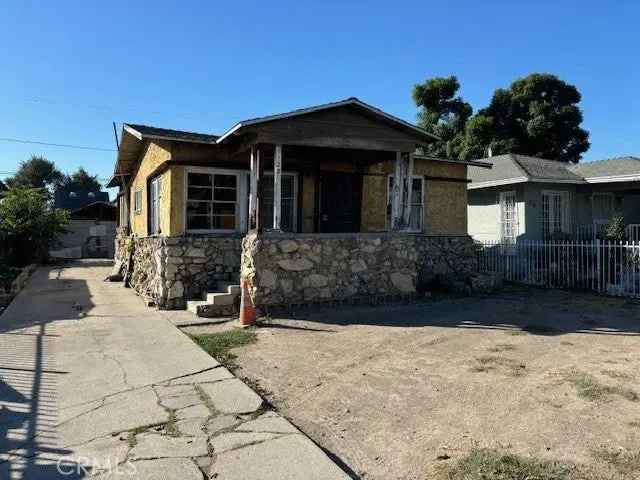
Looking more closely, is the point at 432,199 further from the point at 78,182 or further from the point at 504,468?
the point at 78,182

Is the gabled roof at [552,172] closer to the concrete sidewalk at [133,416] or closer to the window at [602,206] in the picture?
the window at [602,206]

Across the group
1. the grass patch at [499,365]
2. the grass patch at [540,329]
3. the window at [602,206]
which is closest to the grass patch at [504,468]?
the grass patch at [499,365]

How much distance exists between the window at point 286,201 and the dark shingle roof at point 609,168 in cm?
1125

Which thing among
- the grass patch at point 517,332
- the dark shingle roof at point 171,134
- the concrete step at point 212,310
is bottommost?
the grass patch at point 517,332

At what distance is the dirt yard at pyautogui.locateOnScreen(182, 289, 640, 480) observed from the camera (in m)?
3.84

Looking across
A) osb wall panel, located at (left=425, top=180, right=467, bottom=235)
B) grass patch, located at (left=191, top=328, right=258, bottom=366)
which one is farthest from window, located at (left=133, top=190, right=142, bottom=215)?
osb wall panel, located at (left=425, top=180, right=467, bottom=235)

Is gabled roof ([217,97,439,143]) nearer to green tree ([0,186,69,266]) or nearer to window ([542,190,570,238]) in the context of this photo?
window ([542,190,570,238])

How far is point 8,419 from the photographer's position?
14.5ft

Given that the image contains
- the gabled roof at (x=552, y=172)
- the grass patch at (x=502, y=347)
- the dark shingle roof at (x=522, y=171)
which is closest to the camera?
the grass patch at (x=502, y=347)

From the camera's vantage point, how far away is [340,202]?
502 inches

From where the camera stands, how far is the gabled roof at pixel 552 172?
16.0 meters

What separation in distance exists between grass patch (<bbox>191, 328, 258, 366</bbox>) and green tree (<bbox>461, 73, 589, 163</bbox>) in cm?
2432

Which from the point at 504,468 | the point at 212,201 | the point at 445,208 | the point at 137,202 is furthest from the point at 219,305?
the point at 137,202

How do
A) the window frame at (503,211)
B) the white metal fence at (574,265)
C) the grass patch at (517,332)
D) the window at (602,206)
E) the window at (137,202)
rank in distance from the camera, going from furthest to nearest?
the window at (602,206) → the window frame at (503,211) → the window at (137,202) → the white metal fence at (574,265) → the grass patch at (517,332)
